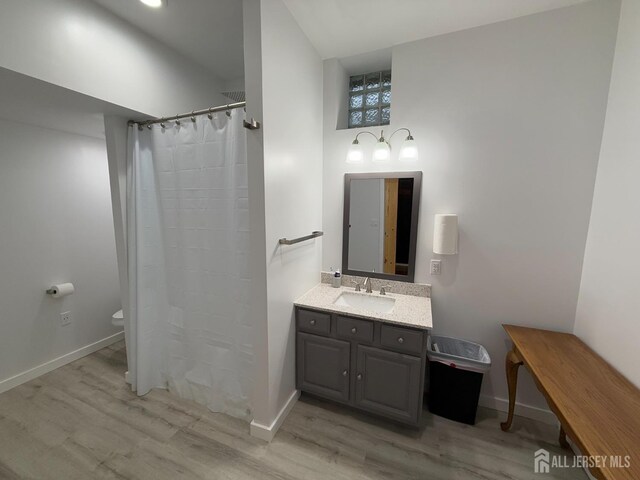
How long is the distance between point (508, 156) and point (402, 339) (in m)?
1.45

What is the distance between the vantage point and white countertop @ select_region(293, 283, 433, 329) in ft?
5.28

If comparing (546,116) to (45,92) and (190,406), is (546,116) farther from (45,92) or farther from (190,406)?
(190,406)

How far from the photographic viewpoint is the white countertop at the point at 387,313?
5.28ft

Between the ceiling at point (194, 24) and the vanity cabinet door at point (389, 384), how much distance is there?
95.0 inches

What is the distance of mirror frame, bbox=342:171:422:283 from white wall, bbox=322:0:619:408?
0.18 feet

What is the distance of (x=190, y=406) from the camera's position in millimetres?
1922

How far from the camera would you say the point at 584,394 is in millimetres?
1145

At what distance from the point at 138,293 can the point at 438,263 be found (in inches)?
91.9

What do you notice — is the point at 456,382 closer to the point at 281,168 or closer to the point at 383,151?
the point at 383,151

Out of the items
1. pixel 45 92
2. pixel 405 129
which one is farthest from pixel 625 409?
pixel 45 92

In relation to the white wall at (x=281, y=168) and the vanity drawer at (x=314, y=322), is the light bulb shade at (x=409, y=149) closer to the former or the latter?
the white wall at (x=281, y=168)

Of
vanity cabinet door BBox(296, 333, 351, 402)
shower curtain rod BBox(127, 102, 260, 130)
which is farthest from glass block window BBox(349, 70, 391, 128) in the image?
vanity cabinet door BBox(296, 333, 351, 402)

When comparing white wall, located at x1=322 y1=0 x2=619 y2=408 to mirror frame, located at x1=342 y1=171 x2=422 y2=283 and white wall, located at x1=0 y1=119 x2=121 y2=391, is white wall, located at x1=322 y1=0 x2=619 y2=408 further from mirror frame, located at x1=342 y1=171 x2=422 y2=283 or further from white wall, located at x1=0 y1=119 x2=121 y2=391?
white wall, located at x1=0 y1=119 x2=121 y2=391

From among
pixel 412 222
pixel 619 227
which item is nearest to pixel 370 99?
pixel 412 222
